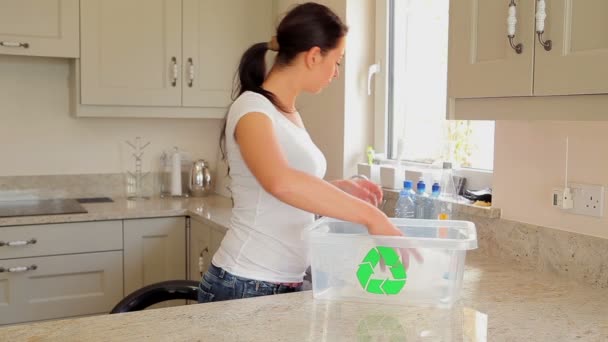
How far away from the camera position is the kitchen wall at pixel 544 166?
168 centimetres

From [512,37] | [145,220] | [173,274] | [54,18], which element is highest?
[54,18]

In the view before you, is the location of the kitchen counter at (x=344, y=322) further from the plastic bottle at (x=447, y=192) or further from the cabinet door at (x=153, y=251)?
the cabinet door at (x=153, y=251)

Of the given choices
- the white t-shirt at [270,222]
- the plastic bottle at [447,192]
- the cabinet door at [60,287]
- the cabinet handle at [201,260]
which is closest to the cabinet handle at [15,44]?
the cabinet door at [60,287]

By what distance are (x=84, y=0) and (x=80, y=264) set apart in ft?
3.76

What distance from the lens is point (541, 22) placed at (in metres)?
1.34

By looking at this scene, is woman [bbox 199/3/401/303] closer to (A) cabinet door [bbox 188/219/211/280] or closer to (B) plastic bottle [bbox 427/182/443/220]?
(B) plastic bottle [bbox 427/182/443/220]

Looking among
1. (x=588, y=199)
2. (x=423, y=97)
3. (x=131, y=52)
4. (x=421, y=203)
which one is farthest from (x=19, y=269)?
(x=588, y=199)

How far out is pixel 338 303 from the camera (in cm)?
142

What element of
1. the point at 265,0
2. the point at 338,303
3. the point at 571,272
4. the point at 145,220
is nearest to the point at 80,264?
the point at 145,220

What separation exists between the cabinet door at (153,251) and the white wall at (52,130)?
1.95 feet

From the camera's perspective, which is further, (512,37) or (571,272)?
(571,272)

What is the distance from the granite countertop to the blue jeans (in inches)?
39.4

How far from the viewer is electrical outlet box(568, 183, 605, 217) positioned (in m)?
1.66

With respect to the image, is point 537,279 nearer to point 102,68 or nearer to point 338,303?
point 338,303
